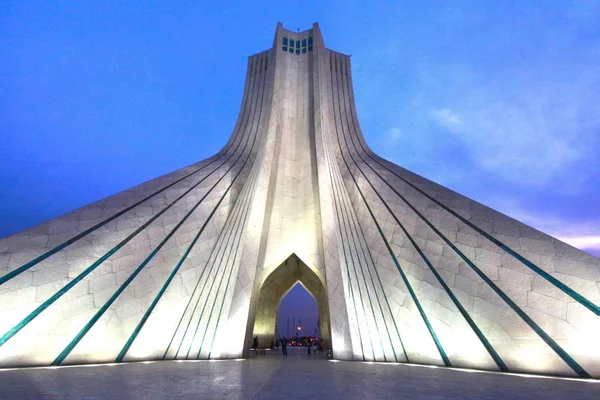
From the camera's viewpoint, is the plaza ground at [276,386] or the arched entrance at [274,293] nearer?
the plaza ground at [276,386]

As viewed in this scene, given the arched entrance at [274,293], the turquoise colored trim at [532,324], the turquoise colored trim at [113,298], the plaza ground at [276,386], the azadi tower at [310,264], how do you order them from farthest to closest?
the arched entrance at [274,293], the turquoise colored trim at [113,298], the azadi tower at [310,264], the turquoise colored trim at [532,324], the plaza ground at [276,386]

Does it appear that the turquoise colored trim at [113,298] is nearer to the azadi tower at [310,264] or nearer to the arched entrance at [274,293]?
the azadi tower at [310,264]

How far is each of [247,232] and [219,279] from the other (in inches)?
52.6

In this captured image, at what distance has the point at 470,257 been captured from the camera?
6129 mm

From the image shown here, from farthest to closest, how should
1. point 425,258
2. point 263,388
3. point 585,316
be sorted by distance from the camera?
point 425,258 → point 585,316 → point 263,388

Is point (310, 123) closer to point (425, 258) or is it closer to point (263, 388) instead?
point (425, 258)

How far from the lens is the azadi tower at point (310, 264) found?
16.8 feet

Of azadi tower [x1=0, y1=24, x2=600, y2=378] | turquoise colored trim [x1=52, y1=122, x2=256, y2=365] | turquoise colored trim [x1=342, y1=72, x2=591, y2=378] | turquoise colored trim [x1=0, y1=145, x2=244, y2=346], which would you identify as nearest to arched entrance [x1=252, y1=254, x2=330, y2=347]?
azadi tower [x1=0, y1=24, x2=600, y2=378]

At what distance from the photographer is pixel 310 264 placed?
28.8 ft

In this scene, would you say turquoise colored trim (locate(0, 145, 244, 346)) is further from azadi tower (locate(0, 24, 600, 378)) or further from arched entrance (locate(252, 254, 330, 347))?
arched entrance (locate(252, 254, 330, 347))

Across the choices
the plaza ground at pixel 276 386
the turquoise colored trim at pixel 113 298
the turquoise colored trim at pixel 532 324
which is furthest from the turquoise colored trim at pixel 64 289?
the turquoise colored trim at pixel 532 324

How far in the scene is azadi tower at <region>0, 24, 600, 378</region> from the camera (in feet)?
16.8

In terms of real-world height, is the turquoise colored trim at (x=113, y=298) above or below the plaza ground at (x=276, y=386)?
above

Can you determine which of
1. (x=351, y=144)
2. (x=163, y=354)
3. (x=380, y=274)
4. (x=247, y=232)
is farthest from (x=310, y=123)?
(x=163, y=354)
